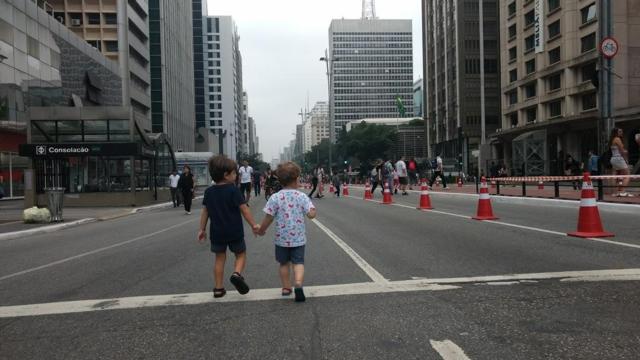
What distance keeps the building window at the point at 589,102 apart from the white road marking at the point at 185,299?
4619cm

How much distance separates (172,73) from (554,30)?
62966 millimetres

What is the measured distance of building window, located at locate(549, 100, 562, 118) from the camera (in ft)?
167

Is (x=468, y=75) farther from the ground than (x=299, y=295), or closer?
farther from the ground

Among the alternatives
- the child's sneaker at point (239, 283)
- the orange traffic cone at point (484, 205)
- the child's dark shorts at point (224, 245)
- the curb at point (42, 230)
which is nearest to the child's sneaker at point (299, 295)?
the child's sneaker at point (239, 283)

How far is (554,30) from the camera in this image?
50.5m

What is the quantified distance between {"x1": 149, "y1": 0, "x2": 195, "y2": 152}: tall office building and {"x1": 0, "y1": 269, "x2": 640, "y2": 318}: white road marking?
266 feet

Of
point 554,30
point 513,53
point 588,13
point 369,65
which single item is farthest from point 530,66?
point 369,65

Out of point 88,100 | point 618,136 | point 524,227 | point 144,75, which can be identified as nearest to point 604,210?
point 618,136

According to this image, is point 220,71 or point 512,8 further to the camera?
point 220,71

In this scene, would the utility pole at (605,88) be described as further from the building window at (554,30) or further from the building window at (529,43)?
the building window at (529,43)

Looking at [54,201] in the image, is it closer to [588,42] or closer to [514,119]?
[588,42]

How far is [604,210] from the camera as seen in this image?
14.2m

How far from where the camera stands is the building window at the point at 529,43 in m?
55.4

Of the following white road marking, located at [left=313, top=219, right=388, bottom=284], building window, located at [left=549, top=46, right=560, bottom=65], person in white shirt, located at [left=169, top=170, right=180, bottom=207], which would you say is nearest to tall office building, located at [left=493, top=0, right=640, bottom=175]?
building window, located at [left=549, top=46, right=560, bottom=65]
